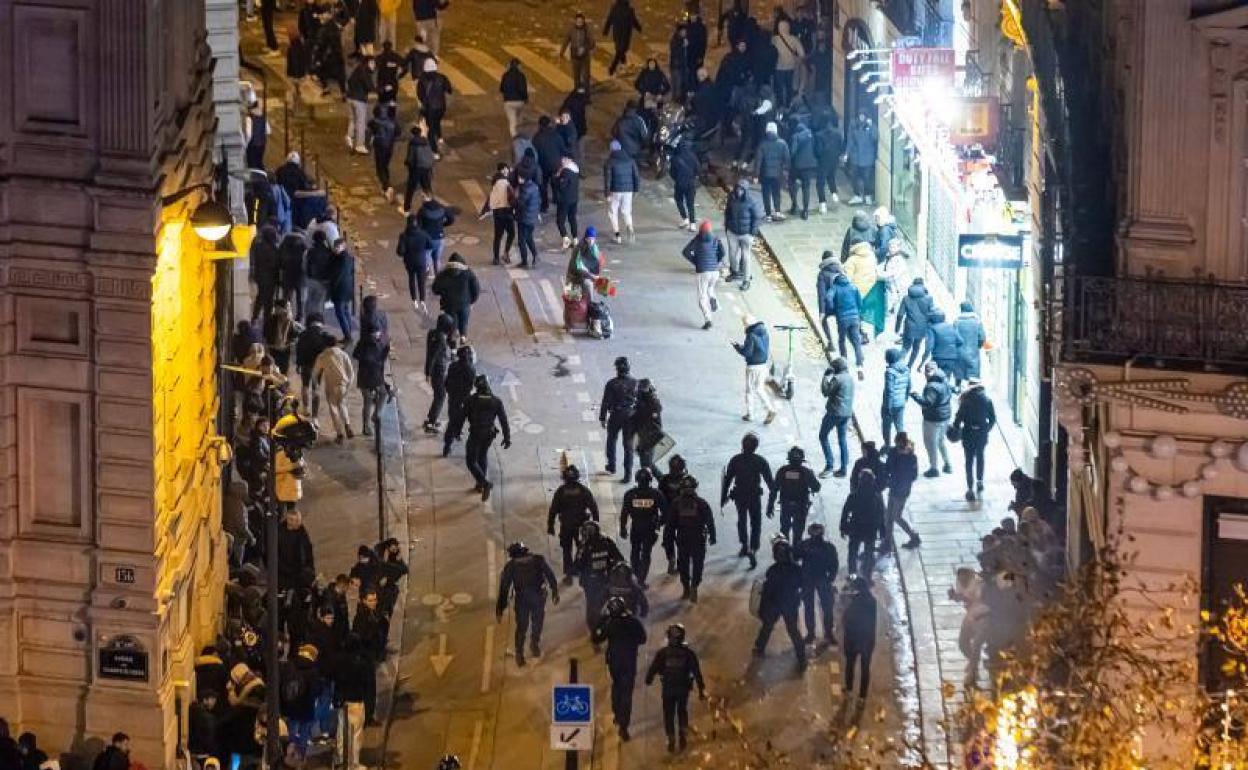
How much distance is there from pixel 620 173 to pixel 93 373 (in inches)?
753

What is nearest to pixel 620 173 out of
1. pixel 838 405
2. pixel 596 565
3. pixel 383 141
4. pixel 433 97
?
pixel 383 141

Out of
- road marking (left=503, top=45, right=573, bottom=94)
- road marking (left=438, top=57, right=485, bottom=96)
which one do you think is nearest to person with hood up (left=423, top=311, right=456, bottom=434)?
road marking (left=438, top=57, right=485, bottom=96)

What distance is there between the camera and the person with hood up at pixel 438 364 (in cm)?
4812

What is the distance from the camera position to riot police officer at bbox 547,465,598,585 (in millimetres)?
43062

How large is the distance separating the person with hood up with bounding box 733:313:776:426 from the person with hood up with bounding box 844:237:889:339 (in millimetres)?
2126

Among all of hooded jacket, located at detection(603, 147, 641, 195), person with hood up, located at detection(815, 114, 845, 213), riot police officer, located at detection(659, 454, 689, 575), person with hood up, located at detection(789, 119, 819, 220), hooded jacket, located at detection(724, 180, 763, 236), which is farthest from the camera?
person with hood up, located at detection(815, 114, 845, 213)

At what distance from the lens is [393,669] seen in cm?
4194

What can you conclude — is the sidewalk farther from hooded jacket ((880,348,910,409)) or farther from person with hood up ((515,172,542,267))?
person with hood up ((515,172,542,267))

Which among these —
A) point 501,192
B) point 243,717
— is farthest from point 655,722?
point 501,192

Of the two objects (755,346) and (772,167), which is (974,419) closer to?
(755,346)

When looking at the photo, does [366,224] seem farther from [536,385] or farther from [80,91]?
[80,91]

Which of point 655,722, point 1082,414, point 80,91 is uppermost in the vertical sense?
point 80,91

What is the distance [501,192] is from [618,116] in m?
9.09

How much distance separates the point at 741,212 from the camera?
5362 centimetres
